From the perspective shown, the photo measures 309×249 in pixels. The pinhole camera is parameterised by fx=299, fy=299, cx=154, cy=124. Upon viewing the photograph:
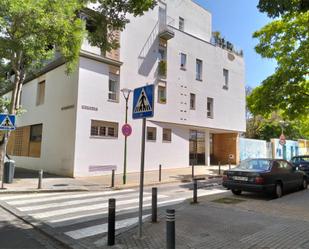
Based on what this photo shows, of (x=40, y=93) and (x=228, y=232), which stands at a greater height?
(x=40, y=93)

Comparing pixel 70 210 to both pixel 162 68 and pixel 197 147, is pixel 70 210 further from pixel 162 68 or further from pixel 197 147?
pixel 197 147

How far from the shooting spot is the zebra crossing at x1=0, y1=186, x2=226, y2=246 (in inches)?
259

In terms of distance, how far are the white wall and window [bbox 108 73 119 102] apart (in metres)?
2.48

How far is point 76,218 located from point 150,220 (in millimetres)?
1969

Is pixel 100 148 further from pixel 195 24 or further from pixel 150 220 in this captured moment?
pixel 195 24

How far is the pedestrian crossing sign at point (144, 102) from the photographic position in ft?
19.2

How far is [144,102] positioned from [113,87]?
14.6 metres

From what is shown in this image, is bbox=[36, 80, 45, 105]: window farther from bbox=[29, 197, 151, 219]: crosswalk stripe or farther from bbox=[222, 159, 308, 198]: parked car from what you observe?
bbox=[222, 159, 308, 198]: parked car

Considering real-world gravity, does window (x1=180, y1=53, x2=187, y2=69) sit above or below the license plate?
above

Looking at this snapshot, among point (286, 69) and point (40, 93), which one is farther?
point (40, 93)

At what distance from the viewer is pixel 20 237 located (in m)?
6.09

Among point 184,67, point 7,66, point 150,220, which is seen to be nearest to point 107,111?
point 7,66

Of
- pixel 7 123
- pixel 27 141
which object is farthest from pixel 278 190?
pixel 27 141

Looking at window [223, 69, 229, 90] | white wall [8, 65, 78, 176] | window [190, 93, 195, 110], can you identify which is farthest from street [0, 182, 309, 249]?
window [223, 69, 229, 90]
